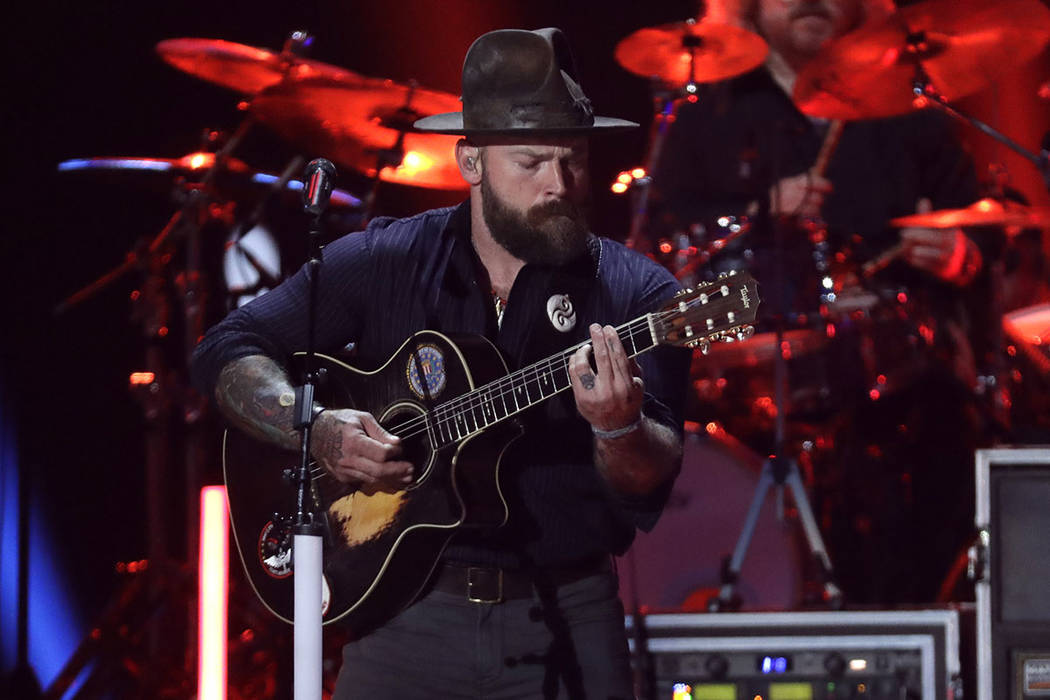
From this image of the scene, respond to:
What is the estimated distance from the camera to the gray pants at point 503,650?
2.81 m

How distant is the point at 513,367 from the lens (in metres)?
3.04

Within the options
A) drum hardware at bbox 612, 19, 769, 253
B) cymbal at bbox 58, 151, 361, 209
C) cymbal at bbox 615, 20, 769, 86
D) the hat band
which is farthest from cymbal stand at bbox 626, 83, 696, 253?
the hat band

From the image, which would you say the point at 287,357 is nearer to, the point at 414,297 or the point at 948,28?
the point at 414,297

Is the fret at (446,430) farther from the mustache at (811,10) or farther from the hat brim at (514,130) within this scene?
the mustache at (811,10)

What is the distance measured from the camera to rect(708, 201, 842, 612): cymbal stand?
14.8ft

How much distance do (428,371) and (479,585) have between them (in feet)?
1.66

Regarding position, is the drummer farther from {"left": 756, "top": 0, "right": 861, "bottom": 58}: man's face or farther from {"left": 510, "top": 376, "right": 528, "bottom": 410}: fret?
{"left": 510, "top": 376, "right": 528, "bottom": 410}: fret

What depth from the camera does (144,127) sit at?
21.5 feet

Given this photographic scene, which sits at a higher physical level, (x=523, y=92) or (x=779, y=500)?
(x=523, y=92)

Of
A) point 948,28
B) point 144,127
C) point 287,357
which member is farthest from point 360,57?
point 287,357

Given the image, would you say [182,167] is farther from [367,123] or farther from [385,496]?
[385,496]

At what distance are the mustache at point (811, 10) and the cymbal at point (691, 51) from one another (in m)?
0.73

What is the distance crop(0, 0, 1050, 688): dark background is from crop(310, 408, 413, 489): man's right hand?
2691 mm

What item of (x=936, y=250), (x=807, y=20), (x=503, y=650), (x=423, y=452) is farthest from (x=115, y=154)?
(x=503, y=650)
